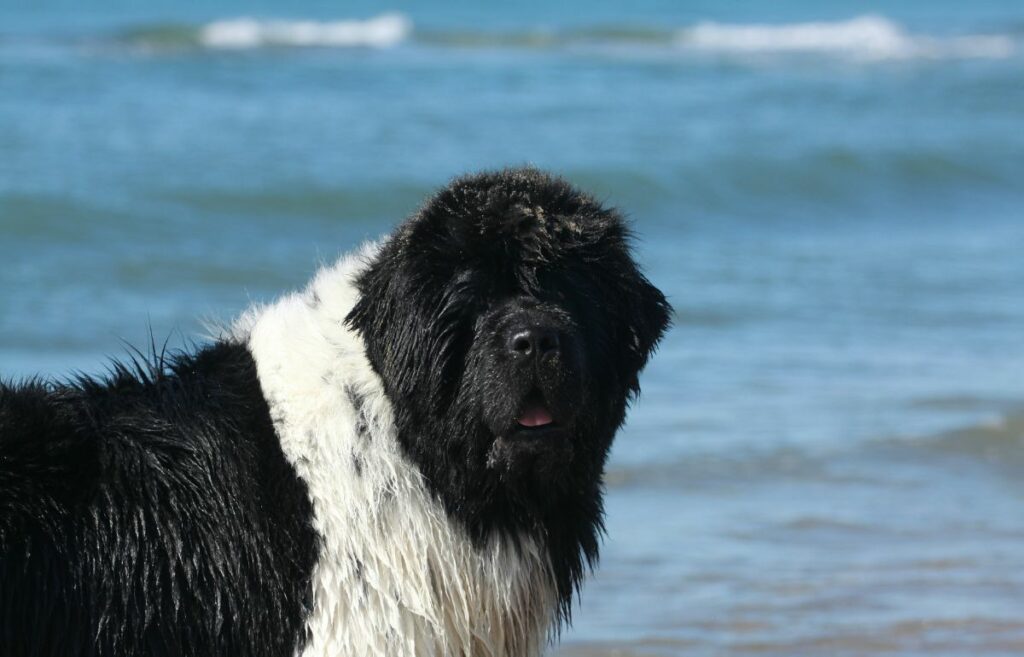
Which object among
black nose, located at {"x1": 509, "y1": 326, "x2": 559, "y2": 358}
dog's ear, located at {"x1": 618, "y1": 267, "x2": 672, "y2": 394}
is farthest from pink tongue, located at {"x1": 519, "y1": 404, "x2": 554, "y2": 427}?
dog's ear, located at {"x1": 618, "y1": 267, "x2": 672, "y2": 394}

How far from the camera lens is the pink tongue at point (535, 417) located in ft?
10.2

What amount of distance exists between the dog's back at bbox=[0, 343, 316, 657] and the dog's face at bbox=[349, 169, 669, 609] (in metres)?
0.34

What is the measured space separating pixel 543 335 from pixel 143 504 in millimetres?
920

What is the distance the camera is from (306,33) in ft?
101

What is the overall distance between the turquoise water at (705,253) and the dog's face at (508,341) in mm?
1712

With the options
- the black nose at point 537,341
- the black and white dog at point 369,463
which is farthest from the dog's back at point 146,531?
the black nose at point 537,341

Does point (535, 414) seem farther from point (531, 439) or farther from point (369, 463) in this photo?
point (369, 463)

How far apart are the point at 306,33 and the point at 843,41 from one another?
11.7 m

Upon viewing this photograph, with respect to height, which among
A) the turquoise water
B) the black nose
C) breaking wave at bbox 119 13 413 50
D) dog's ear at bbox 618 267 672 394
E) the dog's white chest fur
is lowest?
the dog's white chest fur

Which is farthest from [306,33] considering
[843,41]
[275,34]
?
[843,41]

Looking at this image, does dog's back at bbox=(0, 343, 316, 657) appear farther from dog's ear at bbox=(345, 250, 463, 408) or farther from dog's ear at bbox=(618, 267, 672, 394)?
dog's ear at bbox=(618, 267, 672, 394)

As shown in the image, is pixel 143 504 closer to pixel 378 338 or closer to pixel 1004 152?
pixel 378 338

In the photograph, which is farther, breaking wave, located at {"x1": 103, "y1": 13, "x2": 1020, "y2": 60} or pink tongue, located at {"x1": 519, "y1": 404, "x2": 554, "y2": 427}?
breaking wave, located at {"x1": 103, "y1": 13, "x2": 1020, "y2": 60}

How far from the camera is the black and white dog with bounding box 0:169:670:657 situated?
3.08 meters
